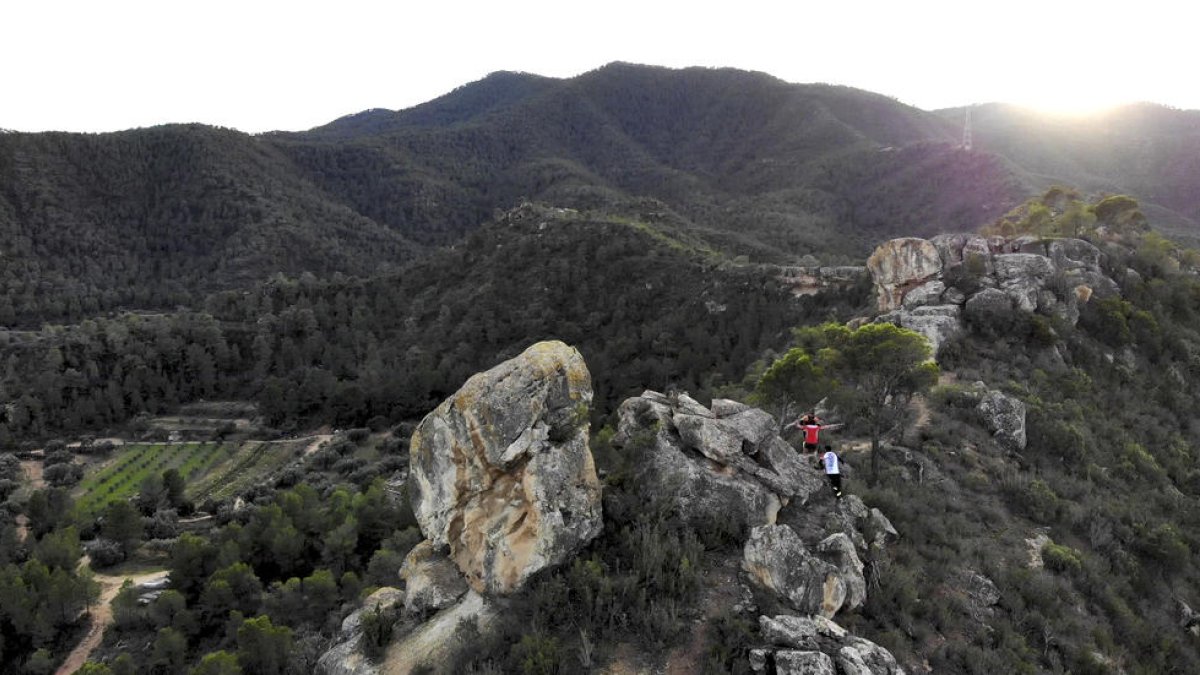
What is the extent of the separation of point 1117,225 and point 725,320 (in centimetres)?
2774

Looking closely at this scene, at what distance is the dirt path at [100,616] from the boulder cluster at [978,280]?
118 feet

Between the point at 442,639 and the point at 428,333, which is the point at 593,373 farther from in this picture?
the point at 442,639

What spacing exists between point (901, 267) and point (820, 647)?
89.9 ft

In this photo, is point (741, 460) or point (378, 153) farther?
point (378, 153)

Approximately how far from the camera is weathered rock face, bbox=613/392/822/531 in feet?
40.2

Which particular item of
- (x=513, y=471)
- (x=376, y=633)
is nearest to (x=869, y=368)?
(x=513, y=471)

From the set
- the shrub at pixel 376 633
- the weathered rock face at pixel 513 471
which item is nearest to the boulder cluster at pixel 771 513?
the weathered rock face at pixel 513 471

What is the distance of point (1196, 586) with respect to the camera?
1597 cm

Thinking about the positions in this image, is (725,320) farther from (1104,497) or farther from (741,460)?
(741,460)

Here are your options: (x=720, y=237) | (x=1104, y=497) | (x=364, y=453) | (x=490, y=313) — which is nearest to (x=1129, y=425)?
(x=1104, y=497)

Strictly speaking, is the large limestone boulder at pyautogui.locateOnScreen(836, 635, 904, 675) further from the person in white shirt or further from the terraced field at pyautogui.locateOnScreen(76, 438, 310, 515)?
the terraced field at pyautogui.locateOnScreen(76, 438, 310, 515)

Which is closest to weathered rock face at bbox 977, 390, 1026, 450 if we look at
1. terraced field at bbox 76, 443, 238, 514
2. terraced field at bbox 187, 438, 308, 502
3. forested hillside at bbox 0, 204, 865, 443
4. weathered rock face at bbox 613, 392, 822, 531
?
weathered rock face at bbox 613, 392, 822, 531

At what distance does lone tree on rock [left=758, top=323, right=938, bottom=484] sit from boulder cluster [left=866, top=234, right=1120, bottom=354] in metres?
7.62

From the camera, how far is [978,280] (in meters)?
28.6
